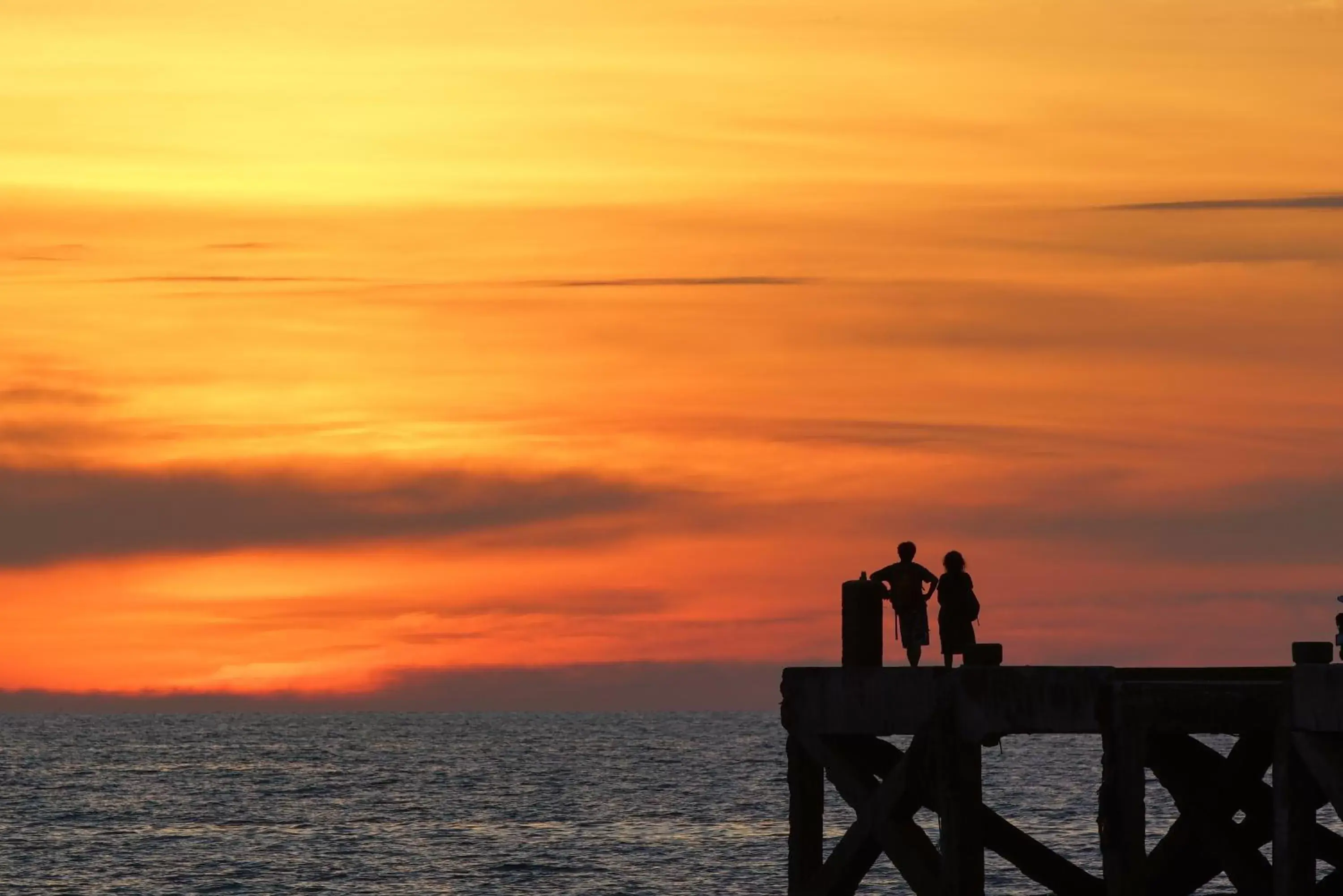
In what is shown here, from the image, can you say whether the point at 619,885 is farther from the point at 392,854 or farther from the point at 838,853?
the point at 838,853

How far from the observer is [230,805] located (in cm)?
10950

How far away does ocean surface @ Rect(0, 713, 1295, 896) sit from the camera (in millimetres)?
68938

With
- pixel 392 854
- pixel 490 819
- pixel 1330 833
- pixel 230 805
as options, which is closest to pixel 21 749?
pixel 230 805

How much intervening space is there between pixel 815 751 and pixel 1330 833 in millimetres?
6470

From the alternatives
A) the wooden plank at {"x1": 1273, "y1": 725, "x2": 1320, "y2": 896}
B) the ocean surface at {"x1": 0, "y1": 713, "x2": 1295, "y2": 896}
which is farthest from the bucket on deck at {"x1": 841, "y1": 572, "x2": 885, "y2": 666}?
the ocean surface at {"x1": 0, "y1": 713, "x2": 1295, "y2": 896}

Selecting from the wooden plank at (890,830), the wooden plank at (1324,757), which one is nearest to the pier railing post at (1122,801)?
the wooden plank at (1324,757)

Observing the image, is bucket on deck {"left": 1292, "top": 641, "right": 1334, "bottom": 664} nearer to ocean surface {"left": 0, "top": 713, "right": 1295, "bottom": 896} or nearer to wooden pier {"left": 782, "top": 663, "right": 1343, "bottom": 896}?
wooden pier {"left": 782, "top": 663, "right": 1343, "bottom": 896}

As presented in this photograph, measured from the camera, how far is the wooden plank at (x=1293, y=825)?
17.7 meters

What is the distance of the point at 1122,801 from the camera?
18.5 m

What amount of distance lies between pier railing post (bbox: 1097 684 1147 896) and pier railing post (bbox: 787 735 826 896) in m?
3.31

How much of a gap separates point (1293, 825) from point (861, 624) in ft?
16.4

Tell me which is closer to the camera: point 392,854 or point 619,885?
point 619,885

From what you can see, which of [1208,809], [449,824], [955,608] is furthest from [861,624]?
[449,824]

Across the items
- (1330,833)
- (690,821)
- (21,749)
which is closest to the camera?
(1330,833)
